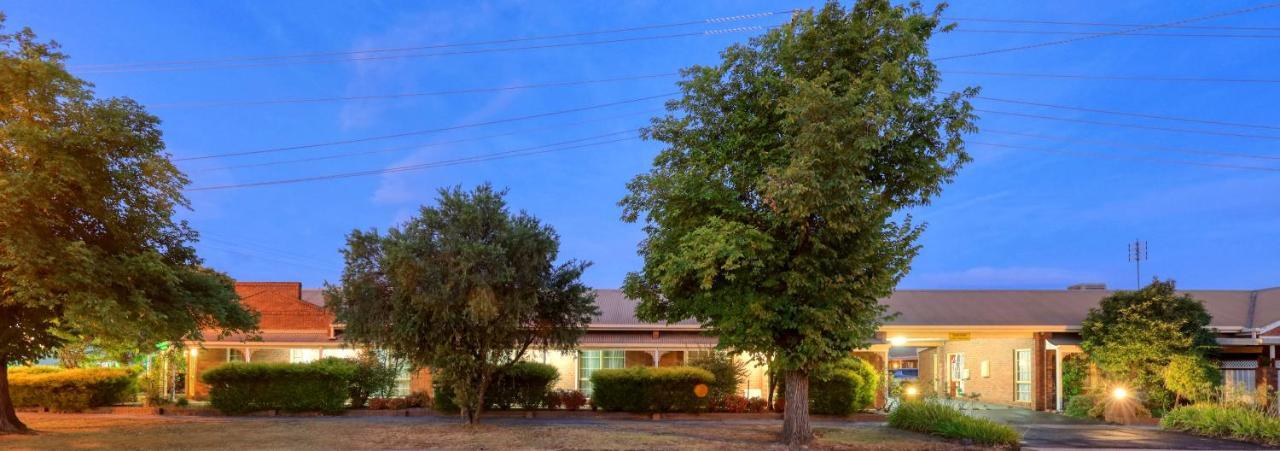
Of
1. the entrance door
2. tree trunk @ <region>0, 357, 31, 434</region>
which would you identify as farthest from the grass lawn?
the entrance door

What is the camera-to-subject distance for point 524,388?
20781 millimetres

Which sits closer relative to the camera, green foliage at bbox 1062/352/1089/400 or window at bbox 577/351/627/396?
green foliage at bbox 1062/352/1089/400

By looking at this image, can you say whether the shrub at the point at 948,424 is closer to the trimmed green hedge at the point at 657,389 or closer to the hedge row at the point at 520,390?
the trimmed green hedge at the point at 657,389

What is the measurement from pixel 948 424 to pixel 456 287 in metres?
9.86

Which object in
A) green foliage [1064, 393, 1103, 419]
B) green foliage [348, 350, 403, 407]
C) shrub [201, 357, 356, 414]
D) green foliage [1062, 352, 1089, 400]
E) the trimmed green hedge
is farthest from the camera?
green foliage [1062, 352, 1089, 400]

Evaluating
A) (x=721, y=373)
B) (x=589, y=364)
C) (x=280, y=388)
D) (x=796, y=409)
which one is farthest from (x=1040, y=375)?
(x=280, y=388)

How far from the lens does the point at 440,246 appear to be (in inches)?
602

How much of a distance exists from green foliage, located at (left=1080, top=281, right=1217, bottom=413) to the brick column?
257 centimetres

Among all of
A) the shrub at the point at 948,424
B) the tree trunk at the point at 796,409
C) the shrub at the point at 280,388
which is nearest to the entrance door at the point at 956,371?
the shrub at the point at 948,424

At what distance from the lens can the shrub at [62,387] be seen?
66.3 ft

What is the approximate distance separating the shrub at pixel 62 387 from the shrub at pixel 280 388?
2.95 meters

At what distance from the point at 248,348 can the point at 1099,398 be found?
24.7 metres

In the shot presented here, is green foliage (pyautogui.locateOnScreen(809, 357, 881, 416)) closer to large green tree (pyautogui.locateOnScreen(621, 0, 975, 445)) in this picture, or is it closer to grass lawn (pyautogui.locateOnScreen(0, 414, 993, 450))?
grass lawn (pyautogui.locateOnScreen(0, 414, 993, 450))

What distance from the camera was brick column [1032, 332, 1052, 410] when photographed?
24.9m
